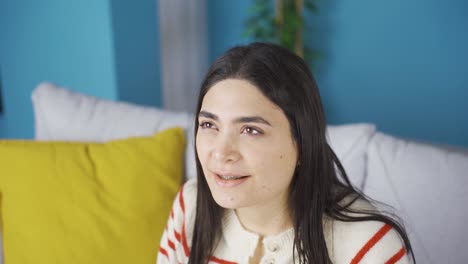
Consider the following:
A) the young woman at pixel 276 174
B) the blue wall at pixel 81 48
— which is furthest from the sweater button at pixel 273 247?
the blue wall at pixel 81 48

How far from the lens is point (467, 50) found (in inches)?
89.5

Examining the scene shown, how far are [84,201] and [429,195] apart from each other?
3.00 feet

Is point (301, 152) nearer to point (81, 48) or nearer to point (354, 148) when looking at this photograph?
point (354, 148)

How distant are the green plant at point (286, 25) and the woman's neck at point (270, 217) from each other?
152cm

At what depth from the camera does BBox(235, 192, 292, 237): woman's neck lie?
1.05 meters

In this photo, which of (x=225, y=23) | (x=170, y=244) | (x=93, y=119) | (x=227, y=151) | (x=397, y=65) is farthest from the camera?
(x=225, y=23)

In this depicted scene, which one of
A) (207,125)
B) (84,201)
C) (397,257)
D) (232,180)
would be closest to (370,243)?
(397,257)

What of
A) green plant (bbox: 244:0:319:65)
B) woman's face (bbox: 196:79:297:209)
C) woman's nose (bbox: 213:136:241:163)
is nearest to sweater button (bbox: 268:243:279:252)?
woman's face (bbox: 196:79:297:209)

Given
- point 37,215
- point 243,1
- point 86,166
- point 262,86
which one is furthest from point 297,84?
point 243,1

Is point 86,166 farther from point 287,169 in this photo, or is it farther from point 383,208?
point 383,208

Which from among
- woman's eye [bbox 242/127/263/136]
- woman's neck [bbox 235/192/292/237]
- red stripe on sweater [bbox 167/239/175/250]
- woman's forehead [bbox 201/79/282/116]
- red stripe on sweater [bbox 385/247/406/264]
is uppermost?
woman's forehead [bbox 201/79/282/116]

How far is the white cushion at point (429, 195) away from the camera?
1102 millimetres

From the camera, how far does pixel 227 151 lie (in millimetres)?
896

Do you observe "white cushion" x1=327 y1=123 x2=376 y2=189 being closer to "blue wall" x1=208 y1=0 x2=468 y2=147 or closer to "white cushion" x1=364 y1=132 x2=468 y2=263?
"white cushion" x1=364 y1=132 x2=468 y2=263
